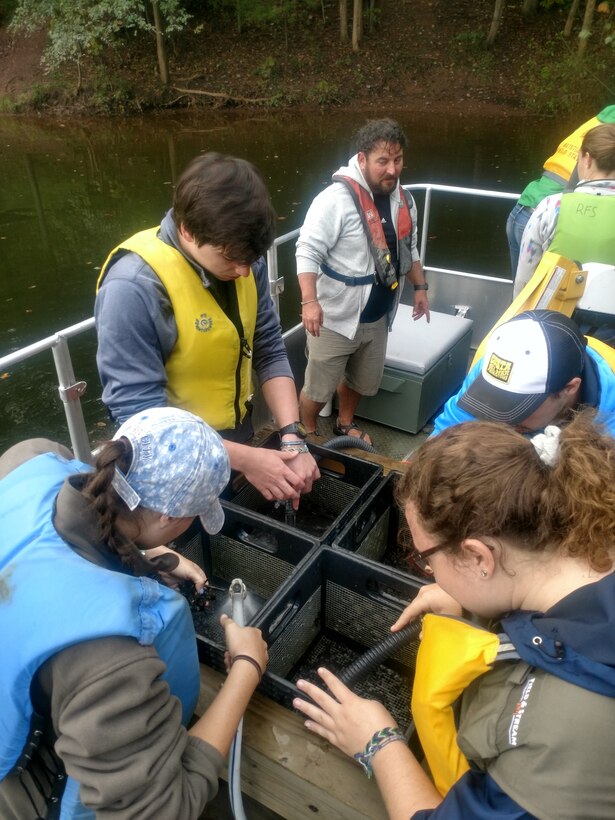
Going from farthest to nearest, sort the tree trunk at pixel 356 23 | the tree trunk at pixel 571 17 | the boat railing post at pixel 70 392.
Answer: the tree trunk at pixel 356 23, the tree trunk at pixel 571 17, the boat railing post at pixel 70 392

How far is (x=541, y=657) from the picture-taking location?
100 cm

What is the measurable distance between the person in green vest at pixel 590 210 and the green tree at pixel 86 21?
18815mm

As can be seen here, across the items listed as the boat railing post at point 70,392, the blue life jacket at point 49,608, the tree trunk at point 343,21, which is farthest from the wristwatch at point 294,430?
the tree trunk at point 343,21

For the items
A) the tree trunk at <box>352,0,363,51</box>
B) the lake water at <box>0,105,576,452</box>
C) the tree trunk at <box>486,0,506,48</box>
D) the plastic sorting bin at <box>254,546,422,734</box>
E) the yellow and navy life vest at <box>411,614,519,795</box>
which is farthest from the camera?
the tree trunk at <box>352,0,363,51</box>

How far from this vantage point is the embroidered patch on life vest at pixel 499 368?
5.72 ft

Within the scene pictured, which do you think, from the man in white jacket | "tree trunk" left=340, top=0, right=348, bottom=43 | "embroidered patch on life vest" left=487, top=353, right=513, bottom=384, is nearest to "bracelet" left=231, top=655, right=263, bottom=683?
"embroidered patch on life vest" left=487, top=353, right=513, bottom=384

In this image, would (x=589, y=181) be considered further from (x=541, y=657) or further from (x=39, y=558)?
(x=39, y=558)

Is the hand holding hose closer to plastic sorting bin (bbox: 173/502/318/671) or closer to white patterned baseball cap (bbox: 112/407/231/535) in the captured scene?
plastic sorting bin (bbox: 173/502/318/671)

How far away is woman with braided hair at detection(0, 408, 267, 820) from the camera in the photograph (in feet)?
3.32

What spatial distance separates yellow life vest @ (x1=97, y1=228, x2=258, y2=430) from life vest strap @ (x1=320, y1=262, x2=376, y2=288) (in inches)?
45.6

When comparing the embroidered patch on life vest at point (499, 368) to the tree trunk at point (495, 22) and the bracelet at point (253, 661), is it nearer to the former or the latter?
the bracelet at point (253, 661)

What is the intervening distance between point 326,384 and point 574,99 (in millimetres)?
17884

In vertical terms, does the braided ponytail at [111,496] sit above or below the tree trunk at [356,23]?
below

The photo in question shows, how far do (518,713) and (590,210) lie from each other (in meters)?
2.45
